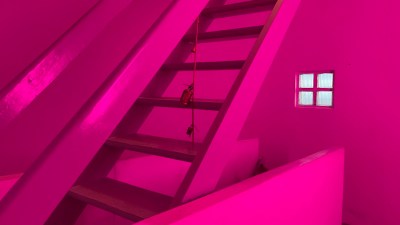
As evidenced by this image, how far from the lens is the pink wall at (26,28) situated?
207 cm

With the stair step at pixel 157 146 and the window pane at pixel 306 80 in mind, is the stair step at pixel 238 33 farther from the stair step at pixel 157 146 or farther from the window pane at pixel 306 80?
the window pane at pixel 306 80

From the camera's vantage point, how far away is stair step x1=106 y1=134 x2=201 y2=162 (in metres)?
1.57

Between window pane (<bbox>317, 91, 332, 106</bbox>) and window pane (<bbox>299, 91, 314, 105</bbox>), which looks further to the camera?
window pane (<bbox>299, 91, 314, 105</bbox>)

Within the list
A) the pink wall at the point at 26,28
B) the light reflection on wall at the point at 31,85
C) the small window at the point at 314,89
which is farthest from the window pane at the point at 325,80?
the light reflection on wall at the point at 31,85

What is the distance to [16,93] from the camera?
1546 millimetres

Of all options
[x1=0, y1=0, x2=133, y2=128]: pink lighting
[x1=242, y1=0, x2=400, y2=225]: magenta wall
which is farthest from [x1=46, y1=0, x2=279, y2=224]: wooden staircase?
[x1=242, y1=0, x2=400, y2=225]: magenta wall

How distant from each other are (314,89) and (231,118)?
2664mm

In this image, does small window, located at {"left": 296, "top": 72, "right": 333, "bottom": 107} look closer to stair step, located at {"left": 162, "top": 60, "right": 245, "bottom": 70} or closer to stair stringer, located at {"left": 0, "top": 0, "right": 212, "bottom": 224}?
stair step, located at {"left": 162, "top": 60, "right": 245, "bottom": 70}

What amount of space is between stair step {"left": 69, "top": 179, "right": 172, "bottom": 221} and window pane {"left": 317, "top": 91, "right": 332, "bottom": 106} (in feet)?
9.41

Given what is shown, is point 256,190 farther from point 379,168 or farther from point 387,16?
point 387,16

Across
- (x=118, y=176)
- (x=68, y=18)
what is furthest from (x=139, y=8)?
(x=118, y=176)

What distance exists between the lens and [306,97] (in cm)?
416

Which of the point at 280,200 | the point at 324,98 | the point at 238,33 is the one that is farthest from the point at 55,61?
the point at 324,98

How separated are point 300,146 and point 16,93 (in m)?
3.35
